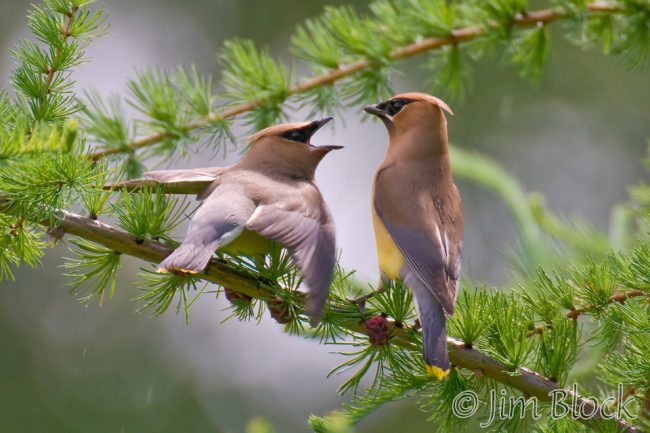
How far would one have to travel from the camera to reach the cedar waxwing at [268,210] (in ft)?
8.30

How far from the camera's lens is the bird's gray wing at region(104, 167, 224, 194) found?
2.80 m

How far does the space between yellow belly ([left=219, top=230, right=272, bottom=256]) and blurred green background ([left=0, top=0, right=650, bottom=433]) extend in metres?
5.88

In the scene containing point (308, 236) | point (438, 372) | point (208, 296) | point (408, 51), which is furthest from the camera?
point (208, 296)

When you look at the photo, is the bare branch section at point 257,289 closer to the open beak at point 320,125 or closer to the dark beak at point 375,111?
the open beak at point 320,125

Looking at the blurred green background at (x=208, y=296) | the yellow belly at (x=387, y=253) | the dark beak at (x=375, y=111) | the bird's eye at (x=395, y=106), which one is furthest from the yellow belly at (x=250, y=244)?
the blurred green background at (x=208, y=296)

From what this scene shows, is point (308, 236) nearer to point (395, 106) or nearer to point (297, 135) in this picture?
point (297, 135)

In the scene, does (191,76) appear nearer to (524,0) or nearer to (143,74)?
(143,74)

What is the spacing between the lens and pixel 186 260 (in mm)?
2469

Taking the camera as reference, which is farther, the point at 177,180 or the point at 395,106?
the point at 395,106

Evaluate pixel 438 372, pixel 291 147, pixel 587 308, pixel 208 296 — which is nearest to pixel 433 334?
pixel 438 372

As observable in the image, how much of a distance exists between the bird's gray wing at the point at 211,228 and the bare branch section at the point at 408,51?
1.38 feet

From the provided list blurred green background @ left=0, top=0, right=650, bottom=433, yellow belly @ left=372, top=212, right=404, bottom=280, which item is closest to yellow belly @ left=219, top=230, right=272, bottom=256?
yellow belly @ left=372, top=212, right=404, bottom=280

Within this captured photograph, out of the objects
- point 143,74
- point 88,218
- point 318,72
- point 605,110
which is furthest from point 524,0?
point 605,110

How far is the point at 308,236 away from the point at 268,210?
0.74ft
